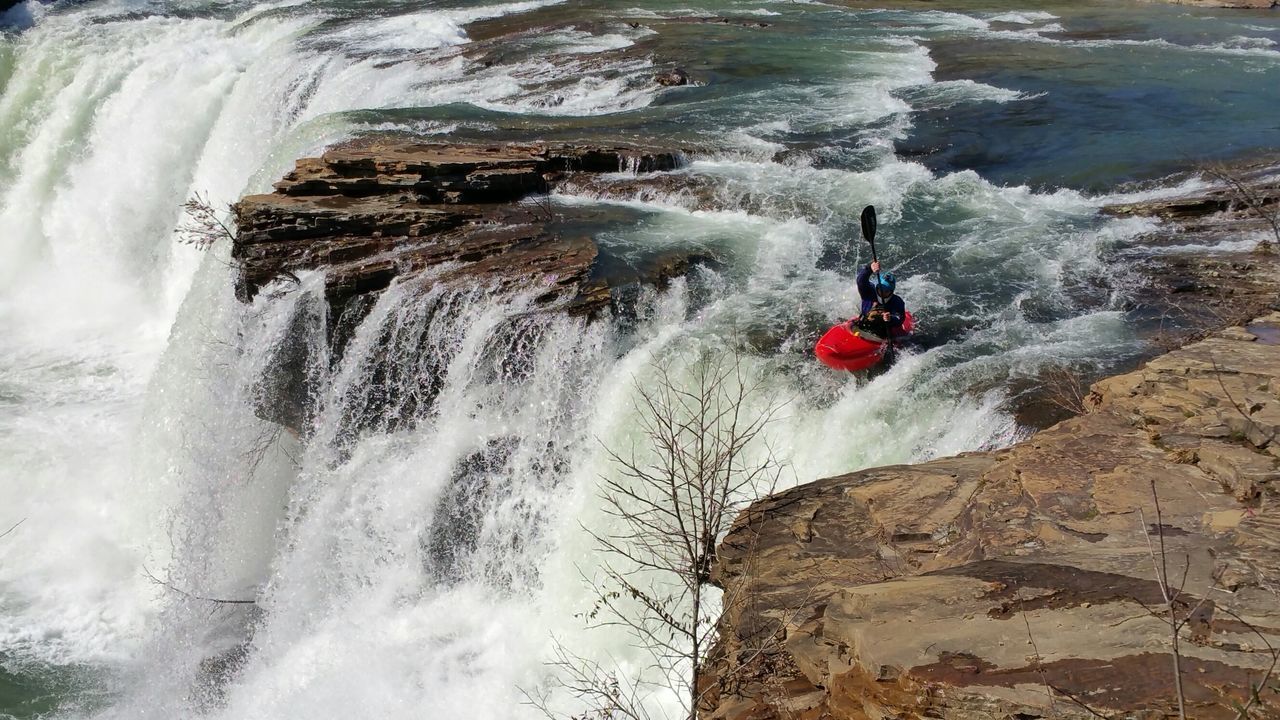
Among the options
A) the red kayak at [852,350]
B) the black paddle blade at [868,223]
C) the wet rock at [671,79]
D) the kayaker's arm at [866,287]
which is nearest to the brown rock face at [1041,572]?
the red kayak at [852,350]

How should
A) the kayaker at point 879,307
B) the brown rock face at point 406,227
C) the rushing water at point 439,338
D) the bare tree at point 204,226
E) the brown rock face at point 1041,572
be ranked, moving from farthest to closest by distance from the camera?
1. the bare tree at point 204,226
2. the brown rock face at point 406,227
3. the kayaker at point 879,307
4. the rushing water at point 439,338
5. the brown rock face at point 1041,572

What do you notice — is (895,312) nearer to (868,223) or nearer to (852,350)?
(852,350)

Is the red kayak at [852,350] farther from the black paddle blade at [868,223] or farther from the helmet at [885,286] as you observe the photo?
the black paddle blade at [868,223]

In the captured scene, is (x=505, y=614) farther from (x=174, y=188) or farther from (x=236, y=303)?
(x=174, y=188)

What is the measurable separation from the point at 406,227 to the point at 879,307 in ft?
15.8

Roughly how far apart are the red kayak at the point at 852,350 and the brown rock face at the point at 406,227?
6.95 feet

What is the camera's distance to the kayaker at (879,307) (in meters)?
8.20

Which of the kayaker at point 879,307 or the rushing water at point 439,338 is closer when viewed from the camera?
the rushing water at point 439,338

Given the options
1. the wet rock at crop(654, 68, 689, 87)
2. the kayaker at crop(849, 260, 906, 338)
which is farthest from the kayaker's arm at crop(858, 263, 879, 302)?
the wet rock at crop(654, 68, 689, 87)

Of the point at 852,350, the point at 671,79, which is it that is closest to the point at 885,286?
the point at 852,350

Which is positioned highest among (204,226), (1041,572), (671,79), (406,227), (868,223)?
(671,79)

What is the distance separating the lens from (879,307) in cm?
823

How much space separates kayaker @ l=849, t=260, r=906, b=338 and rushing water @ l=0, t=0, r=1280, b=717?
36cm

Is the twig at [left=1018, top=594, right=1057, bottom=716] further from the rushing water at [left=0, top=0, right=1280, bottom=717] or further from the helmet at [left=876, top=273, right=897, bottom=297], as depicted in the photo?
the helmet at [left=876, top=273, right=897, bottom=297]
